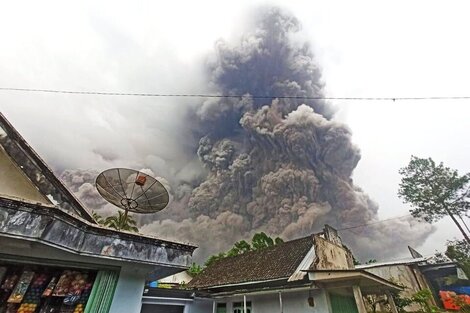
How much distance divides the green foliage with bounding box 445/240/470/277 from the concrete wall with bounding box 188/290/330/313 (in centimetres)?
1530

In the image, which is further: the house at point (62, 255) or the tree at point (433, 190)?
the tree at point (433, 190)

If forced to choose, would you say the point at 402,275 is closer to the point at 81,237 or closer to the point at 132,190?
the point at 132,190

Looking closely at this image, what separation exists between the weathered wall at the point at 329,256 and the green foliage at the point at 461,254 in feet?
31.4

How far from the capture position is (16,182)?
181 inches

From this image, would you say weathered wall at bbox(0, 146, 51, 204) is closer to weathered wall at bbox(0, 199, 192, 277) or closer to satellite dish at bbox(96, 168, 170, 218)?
weathered wall at bbox(0, 199, 192, 277)

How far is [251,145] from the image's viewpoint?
70.1m

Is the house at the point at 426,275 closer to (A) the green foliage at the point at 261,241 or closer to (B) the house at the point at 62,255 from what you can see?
(A) the green foliage at the point at 261,241

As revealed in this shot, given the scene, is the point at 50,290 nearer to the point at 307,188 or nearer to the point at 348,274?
the point at 348,274

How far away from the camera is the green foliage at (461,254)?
18.0 meters

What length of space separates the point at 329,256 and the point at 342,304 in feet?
12.0

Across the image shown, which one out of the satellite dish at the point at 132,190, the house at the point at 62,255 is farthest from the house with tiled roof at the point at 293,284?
the house at the point at 62,255

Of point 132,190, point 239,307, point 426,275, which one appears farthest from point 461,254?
point 132,190

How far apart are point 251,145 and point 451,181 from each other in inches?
1938

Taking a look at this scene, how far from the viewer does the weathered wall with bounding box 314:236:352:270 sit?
13369 millimetres
